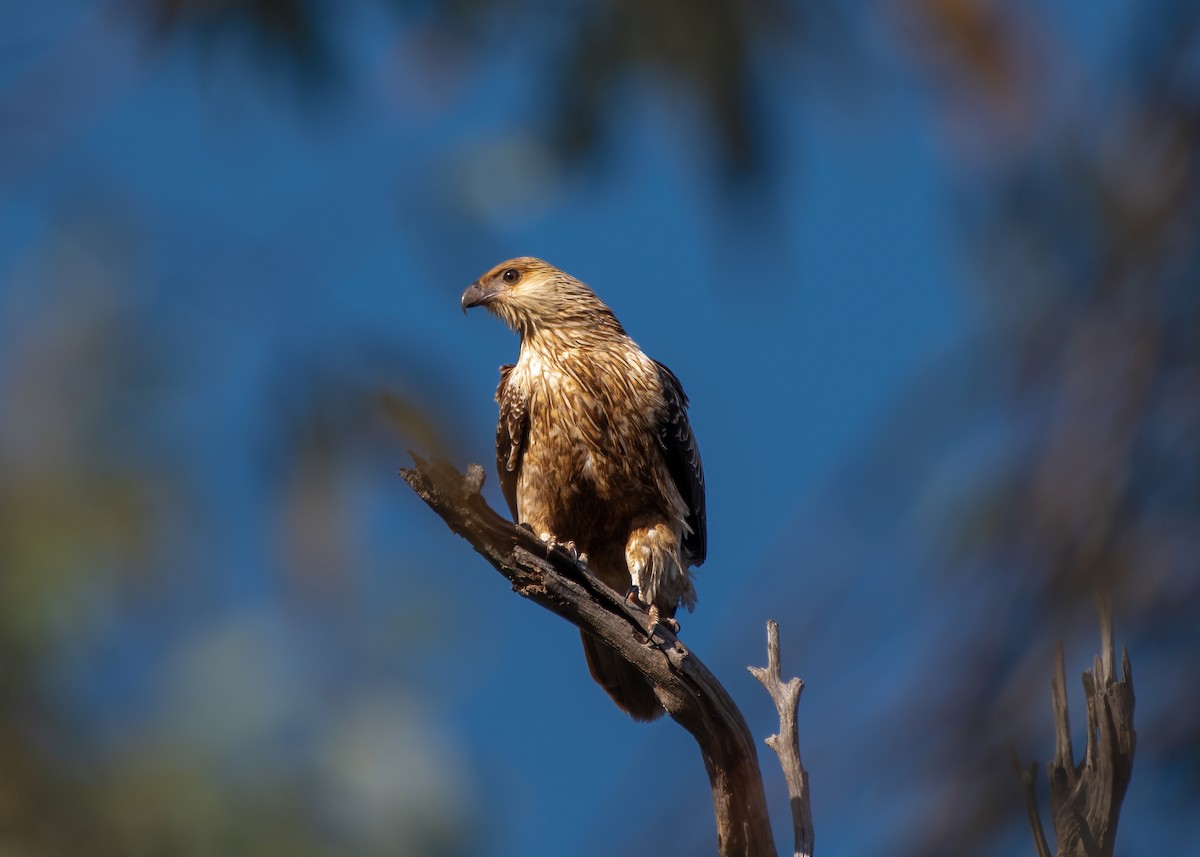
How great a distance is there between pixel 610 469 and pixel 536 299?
54.5 inches

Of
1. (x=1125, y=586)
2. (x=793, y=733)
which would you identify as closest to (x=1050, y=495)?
(x=1125, y=586)

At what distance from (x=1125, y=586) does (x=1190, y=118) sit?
771 millimetres

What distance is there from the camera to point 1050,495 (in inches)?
71.3

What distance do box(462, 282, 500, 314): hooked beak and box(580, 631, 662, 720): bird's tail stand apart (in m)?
2.27

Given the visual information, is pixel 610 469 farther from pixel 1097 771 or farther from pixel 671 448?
pixel 1097 771

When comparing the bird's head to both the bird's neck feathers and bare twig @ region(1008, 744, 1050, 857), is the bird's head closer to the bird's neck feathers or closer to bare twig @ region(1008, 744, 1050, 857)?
the bird's neck feathers

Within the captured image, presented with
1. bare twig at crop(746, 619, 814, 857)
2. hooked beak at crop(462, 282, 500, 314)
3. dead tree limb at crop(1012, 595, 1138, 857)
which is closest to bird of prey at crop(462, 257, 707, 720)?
hooked beak at crop(462, 282, 500, 314)

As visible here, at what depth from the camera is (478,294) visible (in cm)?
Answer: 767

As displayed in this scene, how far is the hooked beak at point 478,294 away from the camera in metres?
7.61

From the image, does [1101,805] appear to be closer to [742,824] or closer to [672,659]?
[742,824]

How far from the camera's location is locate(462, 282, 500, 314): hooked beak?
25.0ft

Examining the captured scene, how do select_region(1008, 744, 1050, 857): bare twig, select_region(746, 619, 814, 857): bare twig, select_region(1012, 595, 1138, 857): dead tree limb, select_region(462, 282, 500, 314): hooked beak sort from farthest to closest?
select_region(462, 282, 500, 314): hooked beak
select_region(746, 619, 814, 857): bare twig
select_region(1012, 595, 1138, 857): dead tree limb
select_region(1008, 744, 1050, 857): bare twig

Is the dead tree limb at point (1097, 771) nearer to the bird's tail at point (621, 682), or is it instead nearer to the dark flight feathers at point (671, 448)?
the bird's tail at point (621, 682)

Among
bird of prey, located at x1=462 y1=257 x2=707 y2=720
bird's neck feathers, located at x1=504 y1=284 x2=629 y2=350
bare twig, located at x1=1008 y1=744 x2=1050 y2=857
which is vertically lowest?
bare twig, located at x1=1008 y1=744 x2=1050 y2=857
